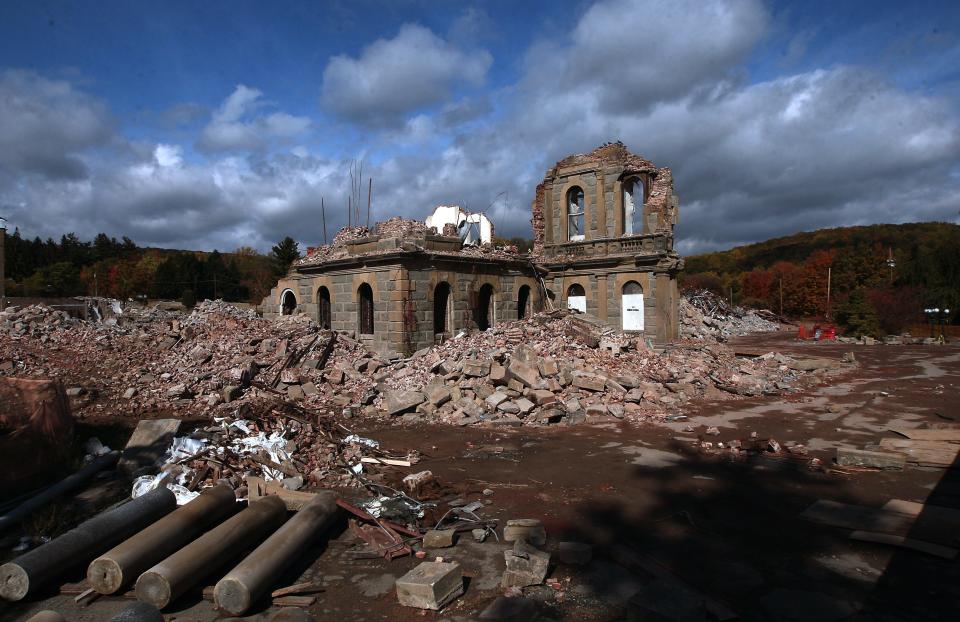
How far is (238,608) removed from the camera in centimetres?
446

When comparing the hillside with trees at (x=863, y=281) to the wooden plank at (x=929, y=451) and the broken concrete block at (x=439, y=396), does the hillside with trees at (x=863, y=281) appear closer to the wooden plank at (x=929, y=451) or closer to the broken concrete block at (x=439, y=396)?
the wooden plank at (x=929, y=451)

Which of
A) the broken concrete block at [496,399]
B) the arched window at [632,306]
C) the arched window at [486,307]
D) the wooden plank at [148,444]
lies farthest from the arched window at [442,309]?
the wooden plank at [148,444]

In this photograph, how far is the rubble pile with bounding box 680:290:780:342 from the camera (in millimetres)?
34562

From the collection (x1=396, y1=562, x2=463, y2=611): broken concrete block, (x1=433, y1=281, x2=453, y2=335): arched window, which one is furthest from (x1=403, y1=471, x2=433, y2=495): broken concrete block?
(x1=433, y1=281, x2=453, y2=335): arched window

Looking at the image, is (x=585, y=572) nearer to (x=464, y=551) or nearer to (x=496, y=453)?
(x=464, y=551)

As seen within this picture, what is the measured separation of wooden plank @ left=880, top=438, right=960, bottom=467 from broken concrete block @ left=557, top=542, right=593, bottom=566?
19.8 feet

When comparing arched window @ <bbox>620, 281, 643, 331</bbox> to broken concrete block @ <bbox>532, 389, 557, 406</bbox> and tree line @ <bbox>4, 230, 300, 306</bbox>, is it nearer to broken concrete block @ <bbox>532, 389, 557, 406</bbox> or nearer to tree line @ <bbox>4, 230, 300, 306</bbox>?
broken concrete block @ <bbox>532, 389, 557, 406</bbox>

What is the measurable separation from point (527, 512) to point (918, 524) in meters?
4.15

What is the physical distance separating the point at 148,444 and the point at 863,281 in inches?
2294

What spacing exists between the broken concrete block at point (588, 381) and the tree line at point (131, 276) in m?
40.8

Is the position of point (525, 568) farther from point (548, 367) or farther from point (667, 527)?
point (548, 367)

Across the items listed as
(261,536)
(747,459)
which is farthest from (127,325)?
(747,459)

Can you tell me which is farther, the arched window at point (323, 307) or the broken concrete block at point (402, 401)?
the arched window at point (323, 307)

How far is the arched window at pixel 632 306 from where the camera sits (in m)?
23.3
